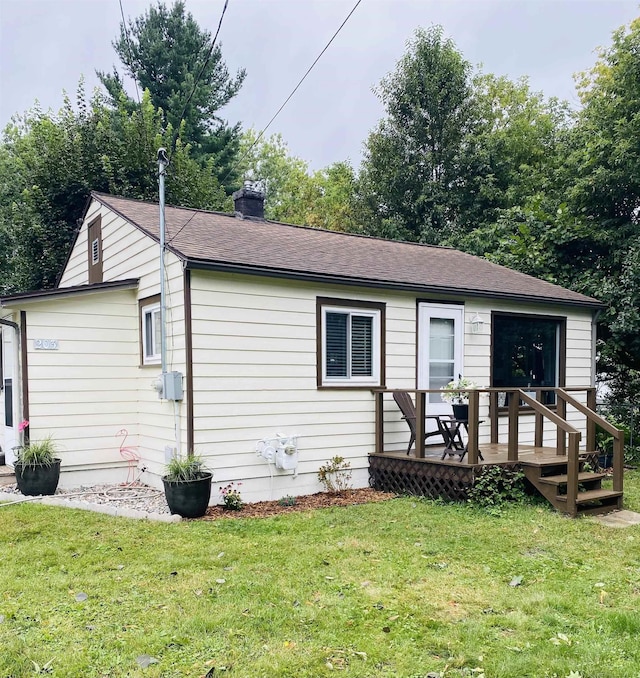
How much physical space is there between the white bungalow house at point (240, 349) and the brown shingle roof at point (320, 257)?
4 cm

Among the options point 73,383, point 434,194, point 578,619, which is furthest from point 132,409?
point 434,194

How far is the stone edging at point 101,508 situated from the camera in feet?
18.6

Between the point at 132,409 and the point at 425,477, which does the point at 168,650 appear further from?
the point at 132,409

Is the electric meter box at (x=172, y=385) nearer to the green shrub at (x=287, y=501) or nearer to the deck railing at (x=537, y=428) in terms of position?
the green shrub at (x=287, y=501)

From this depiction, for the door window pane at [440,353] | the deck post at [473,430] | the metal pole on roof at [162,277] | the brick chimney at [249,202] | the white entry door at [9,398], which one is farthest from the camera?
Answer: the brick chimney at [249,202]

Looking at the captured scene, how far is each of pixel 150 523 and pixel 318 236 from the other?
235 inches

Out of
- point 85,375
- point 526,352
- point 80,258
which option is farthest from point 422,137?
point 85,375

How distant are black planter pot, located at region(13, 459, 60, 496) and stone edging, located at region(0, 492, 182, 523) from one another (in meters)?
0.13

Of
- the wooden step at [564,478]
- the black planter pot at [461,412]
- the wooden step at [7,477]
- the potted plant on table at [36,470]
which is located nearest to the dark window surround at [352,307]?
the black planter pot at [461,412]

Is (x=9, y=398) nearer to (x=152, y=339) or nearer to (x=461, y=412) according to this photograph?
(x=152, y=339)

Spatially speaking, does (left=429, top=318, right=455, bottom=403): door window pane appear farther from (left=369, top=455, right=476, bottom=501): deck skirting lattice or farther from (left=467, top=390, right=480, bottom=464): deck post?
(left=467, top=390, right=480, bottom=464): deck post

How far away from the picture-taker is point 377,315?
7.55 metres

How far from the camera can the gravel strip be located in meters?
5.82

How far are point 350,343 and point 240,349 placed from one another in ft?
5.21
